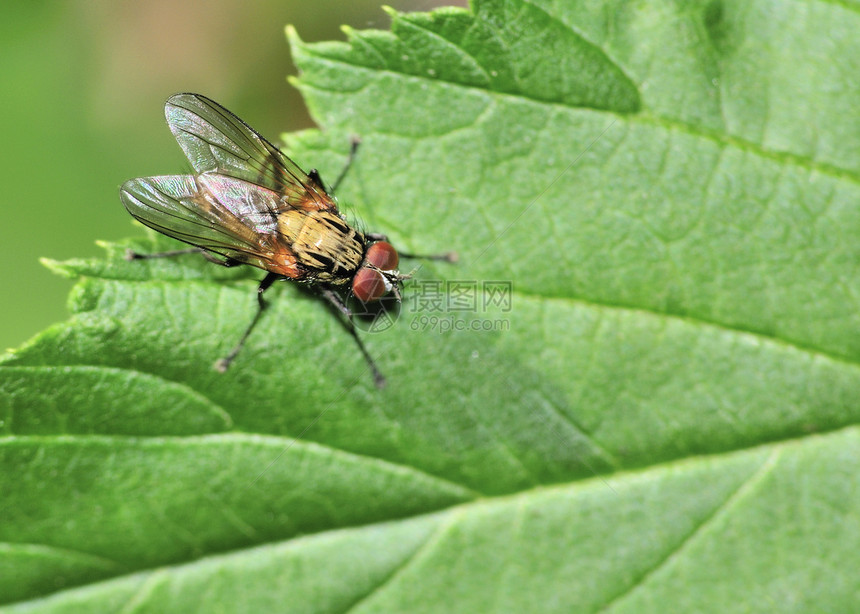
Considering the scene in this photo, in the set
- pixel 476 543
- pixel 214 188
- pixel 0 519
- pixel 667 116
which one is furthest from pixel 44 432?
pixel 667 116

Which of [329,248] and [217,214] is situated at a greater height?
[217,214]

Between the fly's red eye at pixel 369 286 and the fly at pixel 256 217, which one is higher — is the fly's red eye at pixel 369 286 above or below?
below

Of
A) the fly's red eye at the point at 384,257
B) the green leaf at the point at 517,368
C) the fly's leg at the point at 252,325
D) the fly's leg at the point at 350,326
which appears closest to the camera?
the green leaf at the point at 517,368

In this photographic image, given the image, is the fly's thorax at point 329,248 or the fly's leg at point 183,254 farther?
the fly's thorax at point 329,248

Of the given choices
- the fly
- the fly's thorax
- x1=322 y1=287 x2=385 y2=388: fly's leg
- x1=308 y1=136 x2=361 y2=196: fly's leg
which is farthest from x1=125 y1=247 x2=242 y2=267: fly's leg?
x1=308 y1=136 x2=361 y2=196: fly's leg

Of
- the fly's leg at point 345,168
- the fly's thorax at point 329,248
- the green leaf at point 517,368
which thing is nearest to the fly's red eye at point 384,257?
the green leaf at point 517,368

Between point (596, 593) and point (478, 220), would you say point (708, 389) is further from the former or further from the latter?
point (478, 220)
